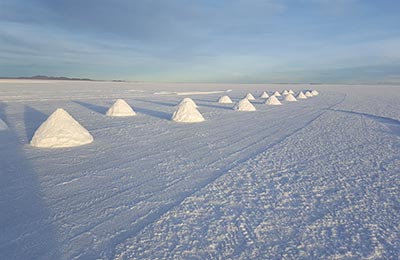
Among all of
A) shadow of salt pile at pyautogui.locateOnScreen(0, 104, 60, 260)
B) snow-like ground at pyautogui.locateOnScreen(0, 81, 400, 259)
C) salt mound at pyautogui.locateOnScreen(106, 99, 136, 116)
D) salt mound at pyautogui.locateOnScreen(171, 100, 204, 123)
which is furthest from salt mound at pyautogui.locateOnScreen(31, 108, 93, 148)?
salt mound at pyautogui.locateOnScreen(106, 99, 136, 116)

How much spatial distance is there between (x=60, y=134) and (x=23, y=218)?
4.19m

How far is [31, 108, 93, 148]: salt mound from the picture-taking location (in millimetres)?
7129

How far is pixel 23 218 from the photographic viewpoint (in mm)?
3457

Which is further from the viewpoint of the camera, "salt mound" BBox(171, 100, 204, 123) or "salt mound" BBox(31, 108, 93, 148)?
"salt mound" BBox(171, 100, 204, 123)

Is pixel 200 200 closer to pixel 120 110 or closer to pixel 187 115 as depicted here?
pixel 187 115

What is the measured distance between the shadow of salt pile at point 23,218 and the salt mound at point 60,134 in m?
1.54

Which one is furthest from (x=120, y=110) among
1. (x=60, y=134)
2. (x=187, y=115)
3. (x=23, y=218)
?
(x=23, y=218)

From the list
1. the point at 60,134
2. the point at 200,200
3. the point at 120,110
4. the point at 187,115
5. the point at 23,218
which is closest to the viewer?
the point at 23,218

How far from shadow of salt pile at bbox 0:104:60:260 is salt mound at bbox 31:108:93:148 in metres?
1.54

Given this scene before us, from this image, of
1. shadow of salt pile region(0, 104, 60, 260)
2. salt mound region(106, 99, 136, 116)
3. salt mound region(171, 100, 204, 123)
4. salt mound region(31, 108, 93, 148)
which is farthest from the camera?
salt mound region(106, 99, 136, 116)

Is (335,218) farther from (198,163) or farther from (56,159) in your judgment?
(56,159)

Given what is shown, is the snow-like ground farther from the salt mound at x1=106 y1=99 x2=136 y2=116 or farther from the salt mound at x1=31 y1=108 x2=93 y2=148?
the salt mound at x1=106 y1=99 x2=136 y2=116

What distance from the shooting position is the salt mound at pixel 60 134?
713 centimetres

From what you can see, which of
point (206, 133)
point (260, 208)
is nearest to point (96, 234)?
point (260, 208)
